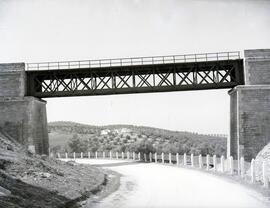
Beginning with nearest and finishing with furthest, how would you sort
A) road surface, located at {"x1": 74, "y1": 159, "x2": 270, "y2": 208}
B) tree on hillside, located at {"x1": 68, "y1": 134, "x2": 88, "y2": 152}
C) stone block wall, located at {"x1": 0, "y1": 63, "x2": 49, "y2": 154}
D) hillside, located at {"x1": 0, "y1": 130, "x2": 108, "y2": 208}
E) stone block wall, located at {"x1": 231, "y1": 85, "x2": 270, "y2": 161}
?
hillside, located at {"x1": 0, "y1": 130, "x2": 108, "y2": 208}, road surface, located at {"x1": 74, "y1": 159, "x2": 270, "y2": 208}, stone block wall, located at {"x1": 231, "y1": 85, "x2": 270, "y2": 161}, stone block wall, located at {"x1": 0, "y1": 63, "x2": 49, "y2": 154}, tree on hillside, located at {"x1": 68, "y1": 134, "x2": 88, "y2": 152}

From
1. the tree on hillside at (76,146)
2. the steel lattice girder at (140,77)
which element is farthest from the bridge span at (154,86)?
the tree on hillside at (76,146)

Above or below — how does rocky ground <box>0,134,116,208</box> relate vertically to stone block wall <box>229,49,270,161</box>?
below

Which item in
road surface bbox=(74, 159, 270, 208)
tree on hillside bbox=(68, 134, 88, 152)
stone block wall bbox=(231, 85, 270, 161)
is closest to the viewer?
road surface bbox=(74, 159, 270, 208)

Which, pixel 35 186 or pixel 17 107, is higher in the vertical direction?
pixel 17 107

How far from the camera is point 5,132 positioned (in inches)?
1700

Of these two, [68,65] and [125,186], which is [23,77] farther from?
[125,186]

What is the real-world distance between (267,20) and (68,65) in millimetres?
27998

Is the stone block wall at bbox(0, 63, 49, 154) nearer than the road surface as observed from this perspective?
No

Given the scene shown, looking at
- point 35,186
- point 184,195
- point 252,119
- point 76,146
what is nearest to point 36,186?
point 35,186

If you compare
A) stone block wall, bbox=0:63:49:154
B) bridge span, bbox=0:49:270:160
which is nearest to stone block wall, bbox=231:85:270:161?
bridge span, bbox=0:49:270:160

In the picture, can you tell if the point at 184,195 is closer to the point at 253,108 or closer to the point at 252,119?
the point at 252,119

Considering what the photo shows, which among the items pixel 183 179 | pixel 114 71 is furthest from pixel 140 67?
pixel 183 179

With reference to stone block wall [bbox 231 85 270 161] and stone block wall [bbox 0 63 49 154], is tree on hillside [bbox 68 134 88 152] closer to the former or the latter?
stone block wall [bbox 0 63 49 154]

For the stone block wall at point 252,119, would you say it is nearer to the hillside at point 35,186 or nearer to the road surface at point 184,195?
the road surface at point 184,195
